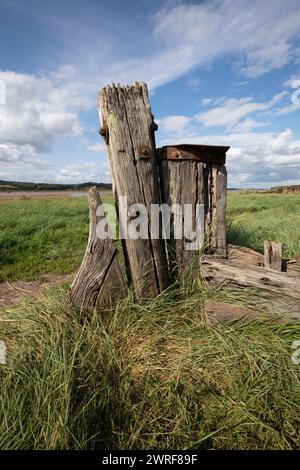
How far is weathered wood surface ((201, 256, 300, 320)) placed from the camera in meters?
2.34

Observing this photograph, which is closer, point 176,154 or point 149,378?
point 149,378

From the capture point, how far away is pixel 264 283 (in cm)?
242

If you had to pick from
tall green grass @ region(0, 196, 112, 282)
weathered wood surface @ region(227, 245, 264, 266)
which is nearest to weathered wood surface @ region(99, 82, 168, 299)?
weathered wood surface @ region(227, 245, 264, 266)

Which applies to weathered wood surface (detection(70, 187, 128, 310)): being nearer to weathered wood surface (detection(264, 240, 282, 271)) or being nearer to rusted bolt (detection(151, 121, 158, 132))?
rusted bolt (detection(151, 121, 158, 132))

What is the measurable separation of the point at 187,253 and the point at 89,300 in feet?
3.29

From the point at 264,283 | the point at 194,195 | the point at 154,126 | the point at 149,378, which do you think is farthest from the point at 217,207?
the point at 149,378

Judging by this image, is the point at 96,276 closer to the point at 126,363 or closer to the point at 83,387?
the point at 126,363

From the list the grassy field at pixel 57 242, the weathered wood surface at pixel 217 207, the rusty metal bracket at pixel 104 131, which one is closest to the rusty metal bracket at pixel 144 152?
the rusty metal bracket at pixel 104 131

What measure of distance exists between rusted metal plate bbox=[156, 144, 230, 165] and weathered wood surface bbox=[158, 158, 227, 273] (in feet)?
0.13

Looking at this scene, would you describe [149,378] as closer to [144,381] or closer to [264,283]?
[144,381]

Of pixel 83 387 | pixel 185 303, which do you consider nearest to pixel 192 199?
pixel 185 303

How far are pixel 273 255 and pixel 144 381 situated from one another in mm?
1501

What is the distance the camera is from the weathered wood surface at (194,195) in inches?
106

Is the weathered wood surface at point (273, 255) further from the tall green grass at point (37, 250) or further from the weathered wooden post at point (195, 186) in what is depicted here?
the tall green grass at point (37, 250)
